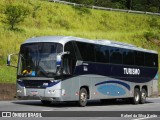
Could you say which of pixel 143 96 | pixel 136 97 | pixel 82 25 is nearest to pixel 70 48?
pixel 136 97

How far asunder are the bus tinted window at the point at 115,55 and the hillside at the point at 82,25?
1854 cm

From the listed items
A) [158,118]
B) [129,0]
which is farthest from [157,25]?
[158,118]

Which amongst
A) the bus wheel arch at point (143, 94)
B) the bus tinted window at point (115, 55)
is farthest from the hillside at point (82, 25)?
the bus tinted window at point (115, 55)

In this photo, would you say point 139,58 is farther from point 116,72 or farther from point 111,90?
point 111,90

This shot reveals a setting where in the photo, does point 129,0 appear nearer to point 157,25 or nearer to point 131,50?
point 157,25

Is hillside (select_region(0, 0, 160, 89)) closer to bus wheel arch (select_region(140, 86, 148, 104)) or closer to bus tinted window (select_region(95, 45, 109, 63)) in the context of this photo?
bus wheel arch (select_region(140, 86, 148, 104))

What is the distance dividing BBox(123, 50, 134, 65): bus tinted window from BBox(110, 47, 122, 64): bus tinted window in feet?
1.72

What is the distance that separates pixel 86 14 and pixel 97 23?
2112 mm

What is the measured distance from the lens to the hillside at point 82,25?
48906 mm

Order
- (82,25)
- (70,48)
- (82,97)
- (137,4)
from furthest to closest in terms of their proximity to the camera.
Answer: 1. (137,4)
2. (82,25)
3. (82,97)
4. (70,48)

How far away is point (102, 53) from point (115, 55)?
1.44 meters

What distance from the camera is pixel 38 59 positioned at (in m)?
21.2

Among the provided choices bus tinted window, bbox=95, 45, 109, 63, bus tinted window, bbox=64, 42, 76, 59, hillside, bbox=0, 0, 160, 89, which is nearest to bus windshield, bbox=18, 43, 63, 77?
bus tinted window, bbox=64, 42, 76, 59

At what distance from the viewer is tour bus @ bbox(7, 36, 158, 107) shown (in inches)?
824
